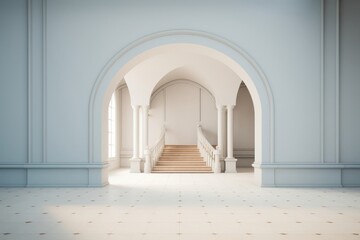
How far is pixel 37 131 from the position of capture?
10.7 m

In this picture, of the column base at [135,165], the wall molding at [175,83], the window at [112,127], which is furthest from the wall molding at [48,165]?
the wall molding at [175,83]

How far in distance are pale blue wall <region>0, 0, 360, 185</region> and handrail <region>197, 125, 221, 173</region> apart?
20.0 ft

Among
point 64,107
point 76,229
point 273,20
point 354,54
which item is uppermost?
point 273,20

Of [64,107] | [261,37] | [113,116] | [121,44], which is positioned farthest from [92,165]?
[113,116]

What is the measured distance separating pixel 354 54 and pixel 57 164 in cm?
929

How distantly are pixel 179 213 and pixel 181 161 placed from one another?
11.2 metres

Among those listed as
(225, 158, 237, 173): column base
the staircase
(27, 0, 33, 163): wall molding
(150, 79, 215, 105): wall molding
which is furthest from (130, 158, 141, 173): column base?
(27, 0, 33, 163): wall molding

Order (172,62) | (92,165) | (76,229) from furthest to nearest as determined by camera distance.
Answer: (172,62), (92,165), (76,229)

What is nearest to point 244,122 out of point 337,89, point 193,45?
point 337,89

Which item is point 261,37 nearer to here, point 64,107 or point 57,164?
point 64,107

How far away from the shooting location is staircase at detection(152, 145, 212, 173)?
17031mm

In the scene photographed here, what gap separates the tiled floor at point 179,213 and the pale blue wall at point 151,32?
4.47 feet

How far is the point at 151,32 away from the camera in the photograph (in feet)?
35.7

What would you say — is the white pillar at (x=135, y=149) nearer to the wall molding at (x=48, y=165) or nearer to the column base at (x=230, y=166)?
the column base at (x=230, y=166)
